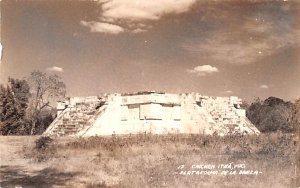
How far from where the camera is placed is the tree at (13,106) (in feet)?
23.9

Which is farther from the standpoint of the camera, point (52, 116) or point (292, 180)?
point (52, 116)

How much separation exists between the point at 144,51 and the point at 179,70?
2.04ft

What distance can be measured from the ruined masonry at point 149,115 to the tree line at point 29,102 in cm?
24

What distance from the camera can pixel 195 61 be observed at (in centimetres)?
752

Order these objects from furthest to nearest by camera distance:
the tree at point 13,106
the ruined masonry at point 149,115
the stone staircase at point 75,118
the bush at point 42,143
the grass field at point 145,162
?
the stone staircase at point 75,118 → the ruined masonry at point 149,115 → the bush at point 42,143 → the tree at point 13,106 → the grass field at point 145,162

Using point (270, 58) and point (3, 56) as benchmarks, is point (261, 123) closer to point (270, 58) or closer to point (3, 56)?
point (270, 58)

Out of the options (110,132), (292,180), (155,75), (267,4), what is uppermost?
(267,4)

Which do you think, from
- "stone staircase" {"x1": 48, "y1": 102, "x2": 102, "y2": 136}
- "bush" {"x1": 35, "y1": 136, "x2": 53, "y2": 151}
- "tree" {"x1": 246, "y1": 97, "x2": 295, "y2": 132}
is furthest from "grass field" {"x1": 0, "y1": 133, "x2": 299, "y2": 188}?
"stone staircase" {"x1": 48, "y1": 102, "x2": 102, "y2": 136}

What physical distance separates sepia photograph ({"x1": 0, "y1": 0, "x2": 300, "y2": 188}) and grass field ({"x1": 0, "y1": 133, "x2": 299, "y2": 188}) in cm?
2

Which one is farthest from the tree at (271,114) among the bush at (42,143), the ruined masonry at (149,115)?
the bush at (42,143)

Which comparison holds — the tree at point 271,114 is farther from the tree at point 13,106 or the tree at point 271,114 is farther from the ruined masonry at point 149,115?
the tree at point 13,106

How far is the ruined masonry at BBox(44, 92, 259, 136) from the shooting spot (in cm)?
812

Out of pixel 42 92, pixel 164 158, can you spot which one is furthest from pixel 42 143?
pixel 164 158

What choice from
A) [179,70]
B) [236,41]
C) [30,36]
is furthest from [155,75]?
[30,36]
